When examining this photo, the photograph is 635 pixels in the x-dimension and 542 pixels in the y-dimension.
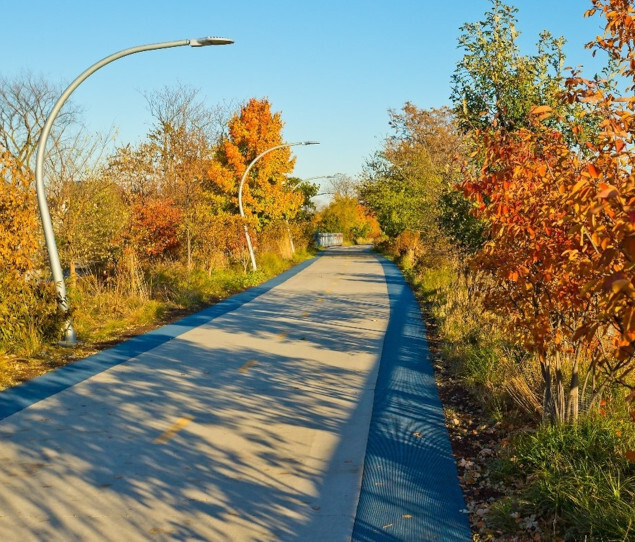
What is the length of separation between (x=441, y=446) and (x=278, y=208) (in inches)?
1236

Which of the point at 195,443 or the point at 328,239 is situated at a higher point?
the point at 328,239

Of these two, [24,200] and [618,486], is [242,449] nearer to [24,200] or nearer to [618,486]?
[618,486]

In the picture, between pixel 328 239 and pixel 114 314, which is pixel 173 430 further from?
pixel 328 239

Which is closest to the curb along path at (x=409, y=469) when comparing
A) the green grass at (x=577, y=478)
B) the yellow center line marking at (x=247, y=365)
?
the green grass at (x=577, y=478)

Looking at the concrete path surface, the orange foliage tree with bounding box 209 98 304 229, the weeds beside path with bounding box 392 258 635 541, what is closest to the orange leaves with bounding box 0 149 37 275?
the concrete path surface

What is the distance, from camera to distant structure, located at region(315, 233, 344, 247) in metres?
80.4

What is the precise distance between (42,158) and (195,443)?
746 cm

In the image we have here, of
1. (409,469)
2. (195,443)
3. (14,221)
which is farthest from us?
(14,221)

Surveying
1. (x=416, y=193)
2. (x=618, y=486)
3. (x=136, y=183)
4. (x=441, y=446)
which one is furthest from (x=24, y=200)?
(x=416, y=193)

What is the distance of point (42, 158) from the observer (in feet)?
42.4

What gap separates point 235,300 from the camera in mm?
23312

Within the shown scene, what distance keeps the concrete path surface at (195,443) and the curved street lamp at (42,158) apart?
1.26 meters

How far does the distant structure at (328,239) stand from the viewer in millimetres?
80363

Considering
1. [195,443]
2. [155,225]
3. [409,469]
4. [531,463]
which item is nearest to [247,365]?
[195,443]
